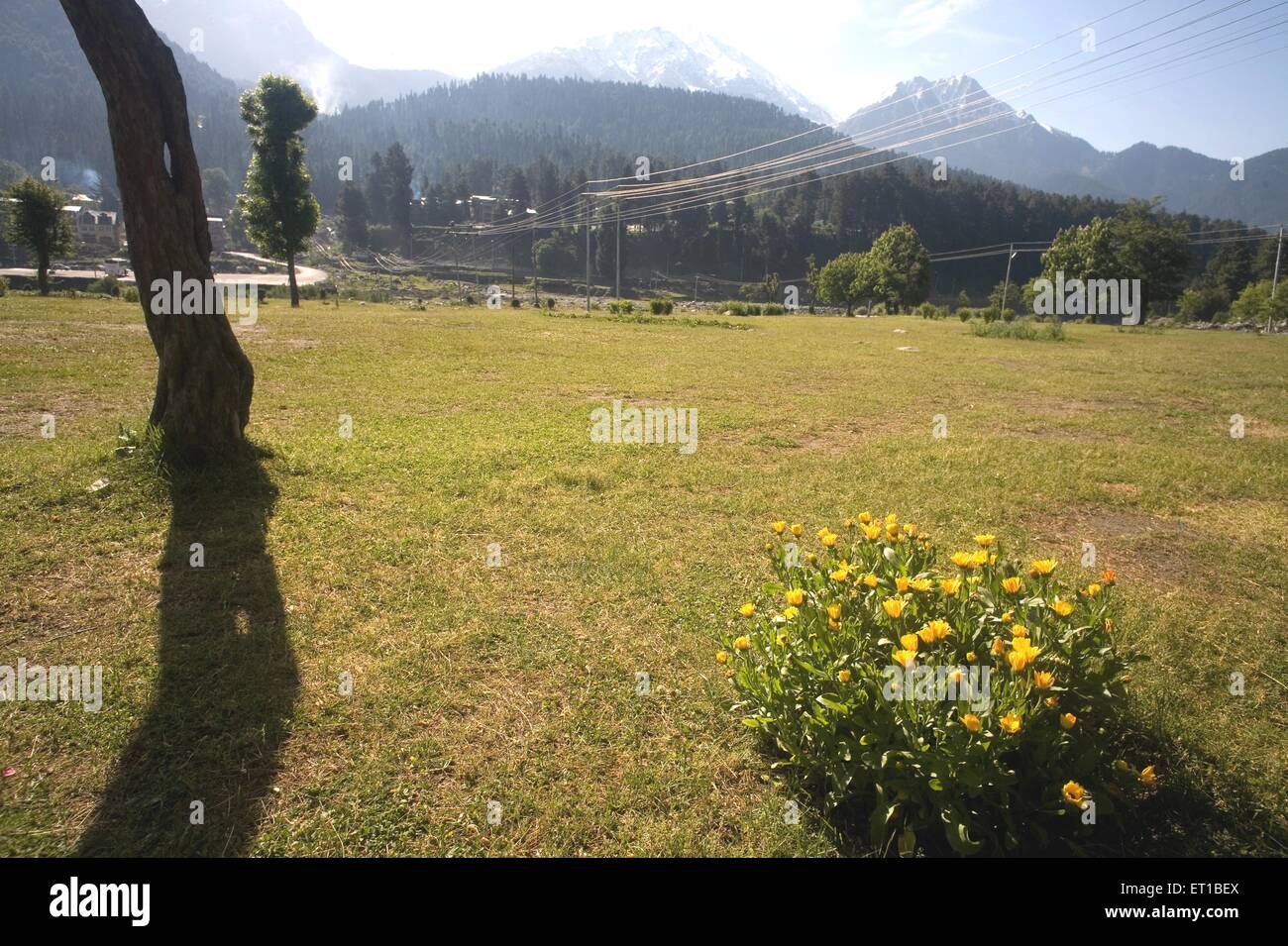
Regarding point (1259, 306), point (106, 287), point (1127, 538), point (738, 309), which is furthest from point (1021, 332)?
point (106, 287)

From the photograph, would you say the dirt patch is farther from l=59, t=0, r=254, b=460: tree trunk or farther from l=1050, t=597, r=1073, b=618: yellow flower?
l=59, t=0, r=254, b=460: tree trunk

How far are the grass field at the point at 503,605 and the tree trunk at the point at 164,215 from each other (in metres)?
0.76

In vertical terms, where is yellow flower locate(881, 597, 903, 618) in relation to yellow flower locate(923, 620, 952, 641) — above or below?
above

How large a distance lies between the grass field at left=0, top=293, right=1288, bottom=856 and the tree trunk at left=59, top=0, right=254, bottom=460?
755 mm

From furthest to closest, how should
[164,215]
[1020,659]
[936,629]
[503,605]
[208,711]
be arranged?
[164,215], [503,605], [208,711], [936,629], [1020,659]

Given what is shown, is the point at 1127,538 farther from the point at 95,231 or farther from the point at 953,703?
the point at 95,231

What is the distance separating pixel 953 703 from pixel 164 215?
862 cm

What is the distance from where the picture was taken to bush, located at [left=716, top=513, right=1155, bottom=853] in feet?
9.45

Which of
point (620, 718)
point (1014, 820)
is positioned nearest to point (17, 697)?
point (620, 718)

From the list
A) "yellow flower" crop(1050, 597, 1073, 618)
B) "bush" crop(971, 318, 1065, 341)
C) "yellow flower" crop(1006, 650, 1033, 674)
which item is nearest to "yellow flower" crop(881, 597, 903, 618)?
"yellow flower" crop(1006, 650, 1033, 674)

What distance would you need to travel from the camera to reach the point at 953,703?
2984mm

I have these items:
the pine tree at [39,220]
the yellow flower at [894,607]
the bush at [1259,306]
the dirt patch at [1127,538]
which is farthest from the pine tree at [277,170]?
the bush at [1259,306]
